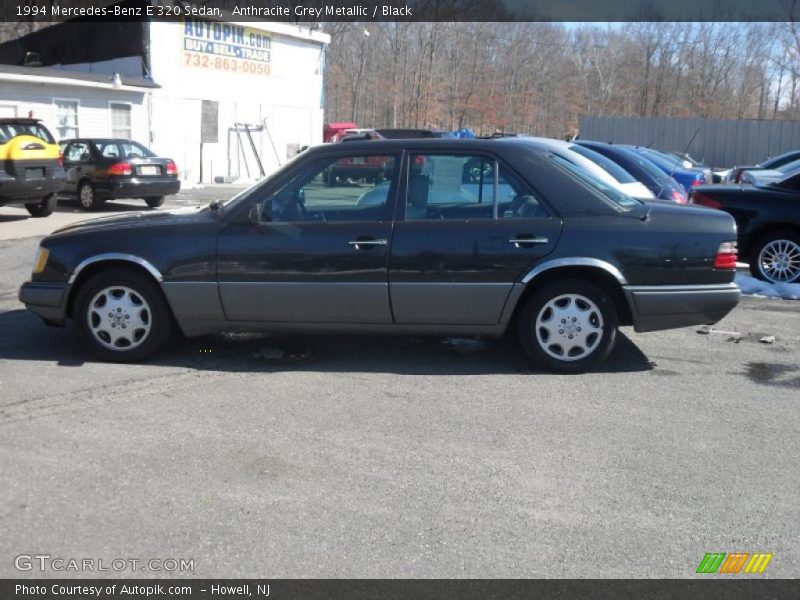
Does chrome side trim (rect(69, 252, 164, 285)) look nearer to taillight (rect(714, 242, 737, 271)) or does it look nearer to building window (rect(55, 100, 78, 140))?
taillight (rect(714, 242, 737, 271))

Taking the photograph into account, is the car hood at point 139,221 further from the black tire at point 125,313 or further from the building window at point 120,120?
the building window at point 120,120

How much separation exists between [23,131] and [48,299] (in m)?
9.96

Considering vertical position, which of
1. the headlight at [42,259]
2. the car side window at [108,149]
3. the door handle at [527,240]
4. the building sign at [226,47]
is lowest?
the headlight at [42,259]

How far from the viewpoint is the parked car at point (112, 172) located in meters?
17.8

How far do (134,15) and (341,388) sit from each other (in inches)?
883

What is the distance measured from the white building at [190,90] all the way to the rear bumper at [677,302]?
59.3ft

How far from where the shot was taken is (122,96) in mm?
23922

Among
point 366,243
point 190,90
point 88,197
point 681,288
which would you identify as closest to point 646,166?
point 681,288

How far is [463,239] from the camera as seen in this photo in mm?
6035

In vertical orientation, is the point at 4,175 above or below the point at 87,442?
above

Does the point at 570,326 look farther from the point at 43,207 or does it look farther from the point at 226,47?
the point at 226,47

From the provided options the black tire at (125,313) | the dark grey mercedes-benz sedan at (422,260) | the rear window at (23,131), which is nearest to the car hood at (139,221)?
the dark grey mercedes-benz sedan at (422,260)
